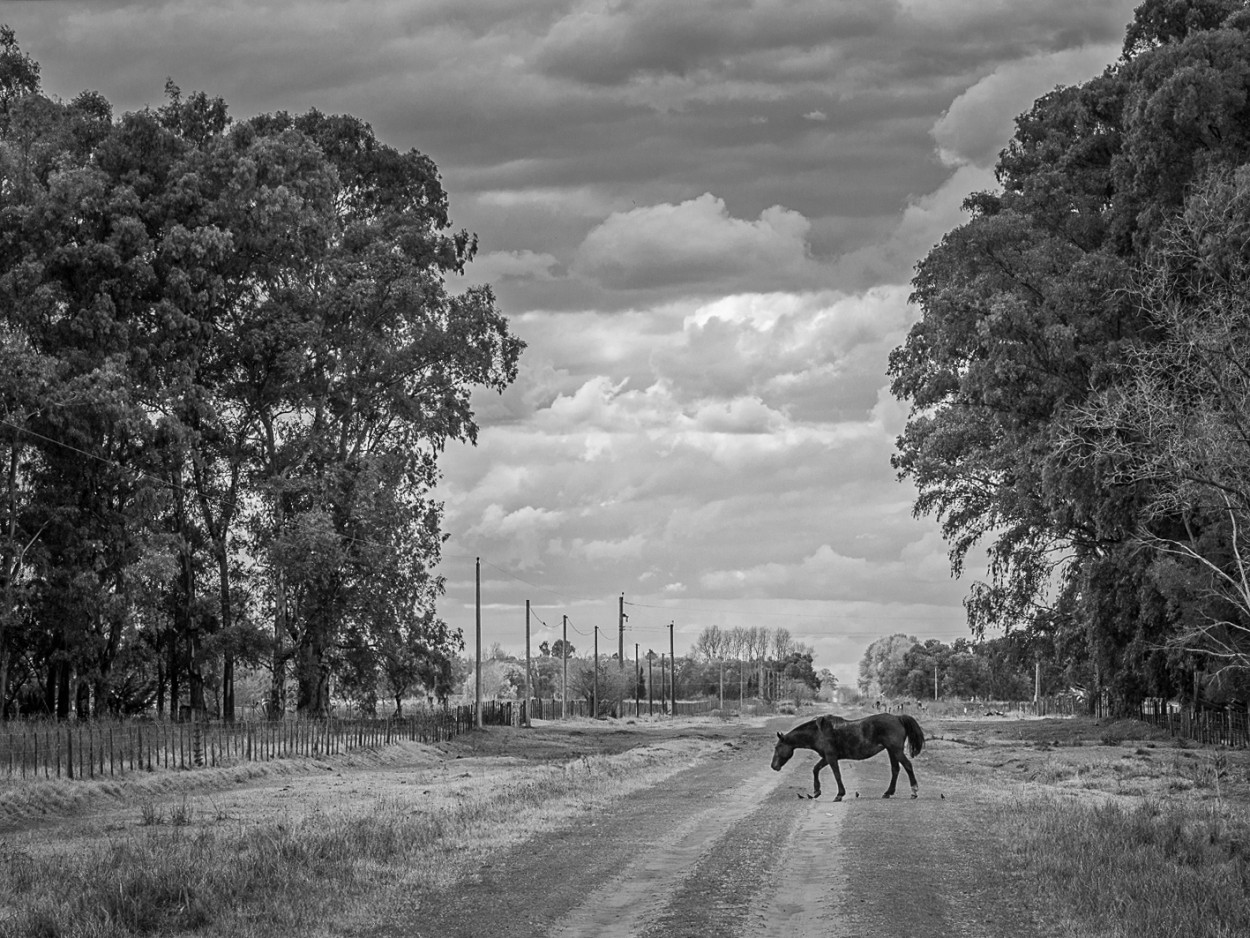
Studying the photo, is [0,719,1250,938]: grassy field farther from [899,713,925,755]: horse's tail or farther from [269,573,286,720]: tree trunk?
[269,573,286,720]: tree trunk

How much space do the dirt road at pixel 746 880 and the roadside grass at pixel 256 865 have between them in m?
0.77

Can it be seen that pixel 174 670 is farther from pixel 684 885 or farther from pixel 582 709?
pixel 582 709

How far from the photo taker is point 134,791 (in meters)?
28.9

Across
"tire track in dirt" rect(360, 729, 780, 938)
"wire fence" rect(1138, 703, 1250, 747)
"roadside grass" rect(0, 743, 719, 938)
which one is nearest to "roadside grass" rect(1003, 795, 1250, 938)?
"tire track in dirt" rect(360, 729, 780, 938)

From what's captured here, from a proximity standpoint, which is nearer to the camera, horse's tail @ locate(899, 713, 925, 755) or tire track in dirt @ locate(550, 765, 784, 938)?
tire track in dirt @ locate(550, 765, 784, 938)

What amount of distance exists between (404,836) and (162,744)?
61.3 ft

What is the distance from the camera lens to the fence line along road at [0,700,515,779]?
96.7 ft

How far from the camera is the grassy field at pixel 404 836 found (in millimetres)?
12016

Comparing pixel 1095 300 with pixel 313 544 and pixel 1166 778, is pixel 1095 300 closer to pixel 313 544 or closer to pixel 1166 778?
pixel 1166 778

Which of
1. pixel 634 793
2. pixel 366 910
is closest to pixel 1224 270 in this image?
pixel 634 793

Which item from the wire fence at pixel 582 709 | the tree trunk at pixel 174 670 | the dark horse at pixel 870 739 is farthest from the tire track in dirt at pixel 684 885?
the wire fence at pixel 582 709

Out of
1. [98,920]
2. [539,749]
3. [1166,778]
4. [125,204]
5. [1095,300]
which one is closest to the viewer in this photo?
[98,920]

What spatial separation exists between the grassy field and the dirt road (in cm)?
49

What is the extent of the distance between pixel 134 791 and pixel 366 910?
18.8 m
